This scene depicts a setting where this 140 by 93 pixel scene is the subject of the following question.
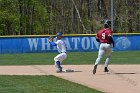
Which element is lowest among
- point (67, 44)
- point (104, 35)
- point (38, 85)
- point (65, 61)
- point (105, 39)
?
point (67, 44)

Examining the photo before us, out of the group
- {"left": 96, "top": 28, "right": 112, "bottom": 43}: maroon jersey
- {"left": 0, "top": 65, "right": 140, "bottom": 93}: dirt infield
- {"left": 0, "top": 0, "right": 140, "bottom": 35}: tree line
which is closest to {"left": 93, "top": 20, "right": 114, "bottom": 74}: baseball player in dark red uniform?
{"left": 96, "top": 28, "right": 112, "bottom": 43}: maroon jersey

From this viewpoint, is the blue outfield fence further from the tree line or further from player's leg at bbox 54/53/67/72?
the tree line

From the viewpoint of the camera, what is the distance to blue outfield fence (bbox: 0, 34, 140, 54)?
118 feet

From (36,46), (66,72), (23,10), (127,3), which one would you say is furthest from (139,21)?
(66,72)

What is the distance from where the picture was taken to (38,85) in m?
13.5

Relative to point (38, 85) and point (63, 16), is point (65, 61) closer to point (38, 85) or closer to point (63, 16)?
point (38, 85)

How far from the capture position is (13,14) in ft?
214

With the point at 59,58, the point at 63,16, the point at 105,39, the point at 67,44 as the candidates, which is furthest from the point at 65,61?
the point at 63,16

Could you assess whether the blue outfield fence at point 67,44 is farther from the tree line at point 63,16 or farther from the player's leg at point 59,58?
the tree line at point 63,16

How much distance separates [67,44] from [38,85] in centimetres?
2338

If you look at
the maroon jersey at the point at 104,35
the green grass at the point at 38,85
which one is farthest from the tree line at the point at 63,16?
the green grass at the point at 38,85

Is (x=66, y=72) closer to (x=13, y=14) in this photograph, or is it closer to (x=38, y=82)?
(x=38, y=82)

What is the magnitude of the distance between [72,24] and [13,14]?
12.3 meters

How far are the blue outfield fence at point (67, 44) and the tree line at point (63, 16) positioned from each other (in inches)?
1035
